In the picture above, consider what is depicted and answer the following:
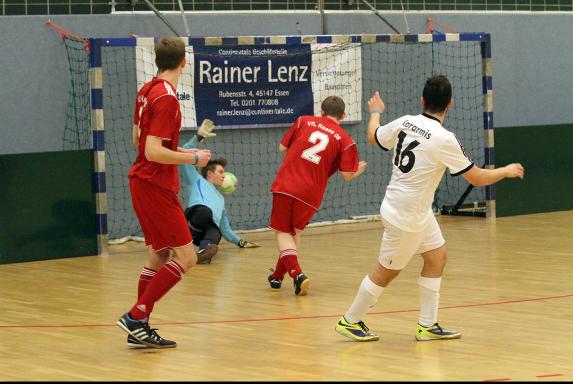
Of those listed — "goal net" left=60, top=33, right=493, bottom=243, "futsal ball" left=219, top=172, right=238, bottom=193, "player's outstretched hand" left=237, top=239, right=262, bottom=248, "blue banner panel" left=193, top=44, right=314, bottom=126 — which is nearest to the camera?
"futsal ball" left=219, top=172, right=238, bottom=193

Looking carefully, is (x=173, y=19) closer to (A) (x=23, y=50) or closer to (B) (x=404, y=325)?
(A) (x=23, y=50)

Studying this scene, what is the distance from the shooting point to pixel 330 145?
9.87m

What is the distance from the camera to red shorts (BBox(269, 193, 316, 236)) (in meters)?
9.90

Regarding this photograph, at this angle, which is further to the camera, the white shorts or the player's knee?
the player's knee

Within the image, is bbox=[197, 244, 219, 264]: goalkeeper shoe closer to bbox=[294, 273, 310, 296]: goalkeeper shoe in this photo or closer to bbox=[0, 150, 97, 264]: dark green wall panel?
bbox=[0, 150, 97, 264]: dark green wall panel

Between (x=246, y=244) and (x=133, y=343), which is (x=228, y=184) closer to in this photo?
(x=246, y=244)

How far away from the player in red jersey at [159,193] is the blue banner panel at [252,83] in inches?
269

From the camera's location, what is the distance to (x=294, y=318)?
28.5ft

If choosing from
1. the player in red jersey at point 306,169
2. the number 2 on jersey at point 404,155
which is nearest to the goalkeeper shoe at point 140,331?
the number 2 on jersey at point 404,155

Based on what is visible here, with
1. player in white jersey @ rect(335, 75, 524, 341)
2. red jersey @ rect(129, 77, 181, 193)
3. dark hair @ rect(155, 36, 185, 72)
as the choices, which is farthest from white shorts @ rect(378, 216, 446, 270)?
dark hair @ rect(155, 36, 185, 72)

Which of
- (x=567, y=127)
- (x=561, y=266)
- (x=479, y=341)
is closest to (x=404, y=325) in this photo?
(x=479, y=341)

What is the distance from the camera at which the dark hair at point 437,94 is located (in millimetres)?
7449

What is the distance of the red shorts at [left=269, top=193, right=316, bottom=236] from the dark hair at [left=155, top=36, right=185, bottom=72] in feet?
8.57

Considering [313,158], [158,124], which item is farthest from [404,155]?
[313,158]
